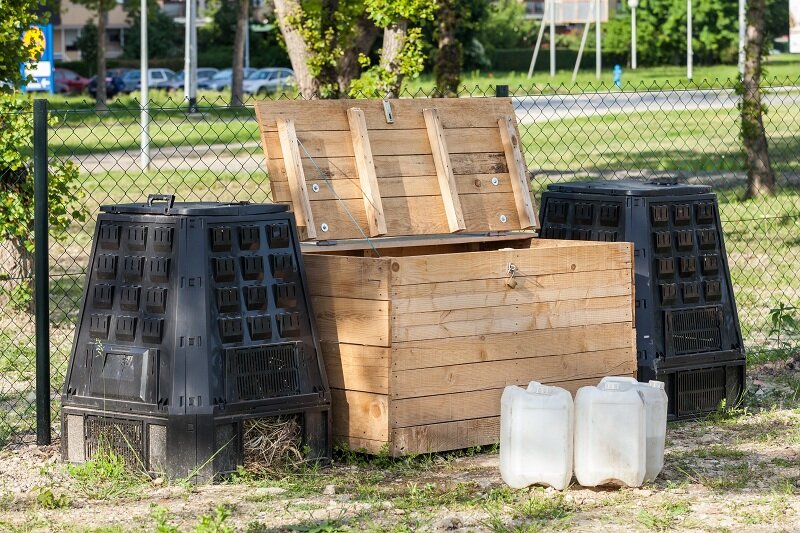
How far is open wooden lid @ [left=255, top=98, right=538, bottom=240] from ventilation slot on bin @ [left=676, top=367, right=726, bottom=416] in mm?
1218

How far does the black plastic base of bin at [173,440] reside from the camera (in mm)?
5324

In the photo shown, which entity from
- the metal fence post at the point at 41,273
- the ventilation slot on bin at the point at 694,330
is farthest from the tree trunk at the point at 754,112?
the metal fence post at the point at 41,273

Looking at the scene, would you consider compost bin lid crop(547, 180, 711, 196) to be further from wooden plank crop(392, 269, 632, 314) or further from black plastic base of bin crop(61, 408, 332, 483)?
black plastic base of bin crop(61, 408, 332, 483)

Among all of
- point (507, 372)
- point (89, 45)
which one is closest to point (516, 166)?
point (507, 372)

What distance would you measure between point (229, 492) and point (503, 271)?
1645 millimetres

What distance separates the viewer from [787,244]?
41.5 ft

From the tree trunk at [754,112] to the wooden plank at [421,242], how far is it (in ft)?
26.5

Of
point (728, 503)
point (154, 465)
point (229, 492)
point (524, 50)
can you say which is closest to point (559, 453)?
point (728, 503)

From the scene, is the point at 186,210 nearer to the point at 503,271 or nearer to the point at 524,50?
the point at 503,271

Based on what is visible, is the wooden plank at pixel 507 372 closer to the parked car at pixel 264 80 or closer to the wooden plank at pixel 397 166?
the wooden plank at pixel 397 166

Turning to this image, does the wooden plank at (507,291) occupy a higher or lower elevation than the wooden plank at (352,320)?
higher

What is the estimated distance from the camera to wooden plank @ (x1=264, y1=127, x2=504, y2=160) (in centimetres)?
657

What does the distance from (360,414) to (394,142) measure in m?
1.71

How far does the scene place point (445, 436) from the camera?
591 centimetres
